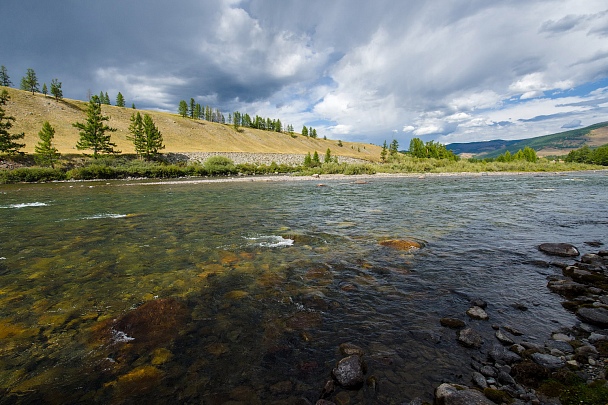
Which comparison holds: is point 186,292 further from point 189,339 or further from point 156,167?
point 156,167

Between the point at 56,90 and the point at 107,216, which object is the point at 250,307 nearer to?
the point at 107,216

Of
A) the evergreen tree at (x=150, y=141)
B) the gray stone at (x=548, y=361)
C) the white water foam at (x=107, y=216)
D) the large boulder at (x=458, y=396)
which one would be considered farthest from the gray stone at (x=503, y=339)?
the evergreen tree at (x=150, y=141)

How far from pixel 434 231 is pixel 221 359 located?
9.85m

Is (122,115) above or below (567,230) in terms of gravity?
above

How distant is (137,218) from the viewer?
1520cm

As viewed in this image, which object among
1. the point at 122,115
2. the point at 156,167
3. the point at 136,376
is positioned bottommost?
the point at 136,376

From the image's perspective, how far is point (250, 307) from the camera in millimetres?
5680

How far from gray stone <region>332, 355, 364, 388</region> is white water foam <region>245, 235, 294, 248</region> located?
6.20 m

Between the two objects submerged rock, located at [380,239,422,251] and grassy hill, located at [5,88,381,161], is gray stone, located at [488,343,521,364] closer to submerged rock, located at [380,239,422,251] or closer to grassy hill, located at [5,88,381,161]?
submerged rock, located at [380,239,422,251]

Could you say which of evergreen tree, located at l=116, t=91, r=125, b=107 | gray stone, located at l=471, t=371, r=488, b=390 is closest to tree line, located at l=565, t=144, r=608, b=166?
gray stone, located at l=471, t=371, r=488, b=390

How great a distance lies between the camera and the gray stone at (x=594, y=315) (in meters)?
4.61

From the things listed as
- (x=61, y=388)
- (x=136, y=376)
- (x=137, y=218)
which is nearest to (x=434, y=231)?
(x=136, y=376)

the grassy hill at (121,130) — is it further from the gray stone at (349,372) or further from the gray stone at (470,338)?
the gray stone at (470,338)

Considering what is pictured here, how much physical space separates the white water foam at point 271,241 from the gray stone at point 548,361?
23.8 ft
